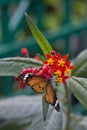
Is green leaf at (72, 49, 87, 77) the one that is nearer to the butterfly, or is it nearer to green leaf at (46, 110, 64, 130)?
green leaf at (46, 110, 64, 130)

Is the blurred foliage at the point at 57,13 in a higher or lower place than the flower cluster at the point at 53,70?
higher

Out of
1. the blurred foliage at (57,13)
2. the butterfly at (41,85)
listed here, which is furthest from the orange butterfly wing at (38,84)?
the blurred foliage at (57,13)

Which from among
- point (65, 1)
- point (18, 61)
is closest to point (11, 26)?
point (65, 1)

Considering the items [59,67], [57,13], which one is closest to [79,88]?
[59,67]

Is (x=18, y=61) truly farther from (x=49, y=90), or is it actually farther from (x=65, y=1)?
(x=65, y=1)

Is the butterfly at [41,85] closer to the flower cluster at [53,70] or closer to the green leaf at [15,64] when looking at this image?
the flower cluster at [53,70]

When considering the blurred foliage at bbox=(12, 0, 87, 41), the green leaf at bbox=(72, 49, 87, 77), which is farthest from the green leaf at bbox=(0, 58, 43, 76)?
the blurred foliage at bbox=(12, 0, 87, 41)
